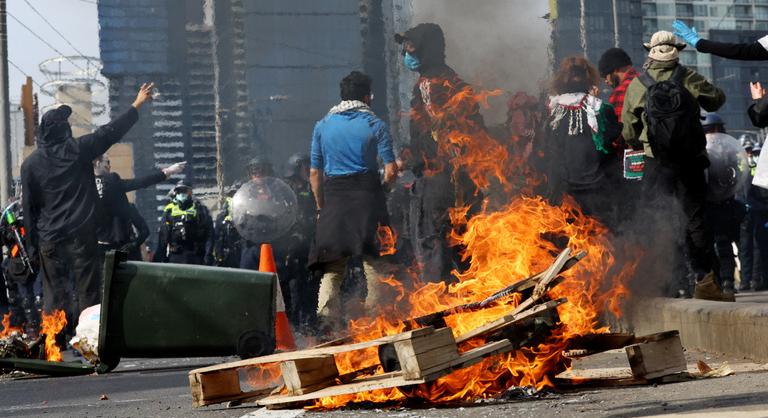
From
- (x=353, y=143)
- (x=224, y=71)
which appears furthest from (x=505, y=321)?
(x=224, y=71)

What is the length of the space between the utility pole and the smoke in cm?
1263

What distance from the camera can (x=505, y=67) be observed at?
11.9 metres

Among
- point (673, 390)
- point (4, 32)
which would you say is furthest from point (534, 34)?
point (4, 32)

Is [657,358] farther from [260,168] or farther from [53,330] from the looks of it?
[260,168]

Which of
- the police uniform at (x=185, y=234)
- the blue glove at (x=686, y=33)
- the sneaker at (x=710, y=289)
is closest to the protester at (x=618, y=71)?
the blue glove at (x=686, y=33)

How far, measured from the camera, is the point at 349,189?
9.14 metres

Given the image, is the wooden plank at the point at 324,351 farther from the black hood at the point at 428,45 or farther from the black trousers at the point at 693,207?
the black hood at the point at 428,45

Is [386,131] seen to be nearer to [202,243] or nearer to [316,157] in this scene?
[316,157]

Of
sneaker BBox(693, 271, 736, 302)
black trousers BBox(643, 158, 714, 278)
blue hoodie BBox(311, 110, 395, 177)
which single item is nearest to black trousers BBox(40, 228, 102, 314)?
blue hoodie BBox(311, 110, 395, 177)

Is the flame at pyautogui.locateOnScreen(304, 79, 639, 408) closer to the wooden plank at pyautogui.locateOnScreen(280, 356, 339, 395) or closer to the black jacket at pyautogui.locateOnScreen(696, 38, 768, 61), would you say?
the wooden plank at pyautogui.locateOnScreen(280, 356, 339, 395)

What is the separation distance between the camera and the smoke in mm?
11531

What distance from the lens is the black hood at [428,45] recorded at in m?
9.82

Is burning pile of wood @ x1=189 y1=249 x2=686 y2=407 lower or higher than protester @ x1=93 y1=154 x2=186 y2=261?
lower

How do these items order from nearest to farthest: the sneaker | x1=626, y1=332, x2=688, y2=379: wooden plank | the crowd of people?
x1=626, y1=332, x2=688, y2=379: wooden plank < the sneaker < the crowd of people
